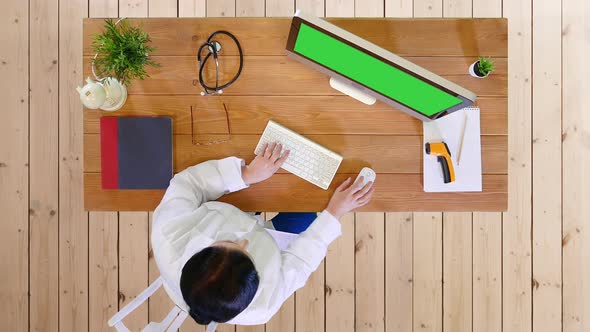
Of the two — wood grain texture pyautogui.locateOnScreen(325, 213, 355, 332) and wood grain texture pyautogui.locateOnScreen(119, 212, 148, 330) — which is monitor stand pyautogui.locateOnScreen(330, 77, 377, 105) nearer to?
wood grain texture pyautogui.locateOnScreen(325, 213, 355, 332)

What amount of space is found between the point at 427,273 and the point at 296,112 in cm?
128

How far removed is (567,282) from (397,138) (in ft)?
4.96

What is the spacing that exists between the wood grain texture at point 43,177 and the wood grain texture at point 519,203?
2449 mm

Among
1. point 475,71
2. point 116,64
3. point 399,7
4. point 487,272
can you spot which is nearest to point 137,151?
point 116,64

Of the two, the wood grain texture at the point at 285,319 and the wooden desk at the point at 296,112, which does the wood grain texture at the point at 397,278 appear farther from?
the wooden desk at the point at 296,112

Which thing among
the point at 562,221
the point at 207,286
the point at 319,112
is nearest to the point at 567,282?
the point at 562,221

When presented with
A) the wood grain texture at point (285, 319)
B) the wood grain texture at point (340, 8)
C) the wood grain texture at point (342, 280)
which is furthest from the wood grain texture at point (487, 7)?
the wood grain texture at point (285, 319)

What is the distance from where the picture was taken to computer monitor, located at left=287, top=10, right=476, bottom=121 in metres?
0.99

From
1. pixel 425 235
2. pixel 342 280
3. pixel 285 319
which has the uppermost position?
pixel 425 235

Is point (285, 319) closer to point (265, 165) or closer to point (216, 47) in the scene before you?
point (265, 165)

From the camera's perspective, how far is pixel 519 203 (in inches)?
83.7

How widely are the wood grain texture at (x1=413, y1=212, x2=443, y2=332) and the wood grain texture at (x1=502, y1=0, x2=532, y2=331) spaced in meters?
0.35

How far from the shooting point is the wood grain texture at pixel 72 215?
2146 millimetres

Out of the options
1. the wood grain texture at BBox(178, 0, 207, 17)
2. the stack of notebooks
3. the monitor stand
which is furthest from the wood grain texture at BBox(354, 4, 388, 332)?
the wood grain texture at BBox(178, 0, 207, 17)
